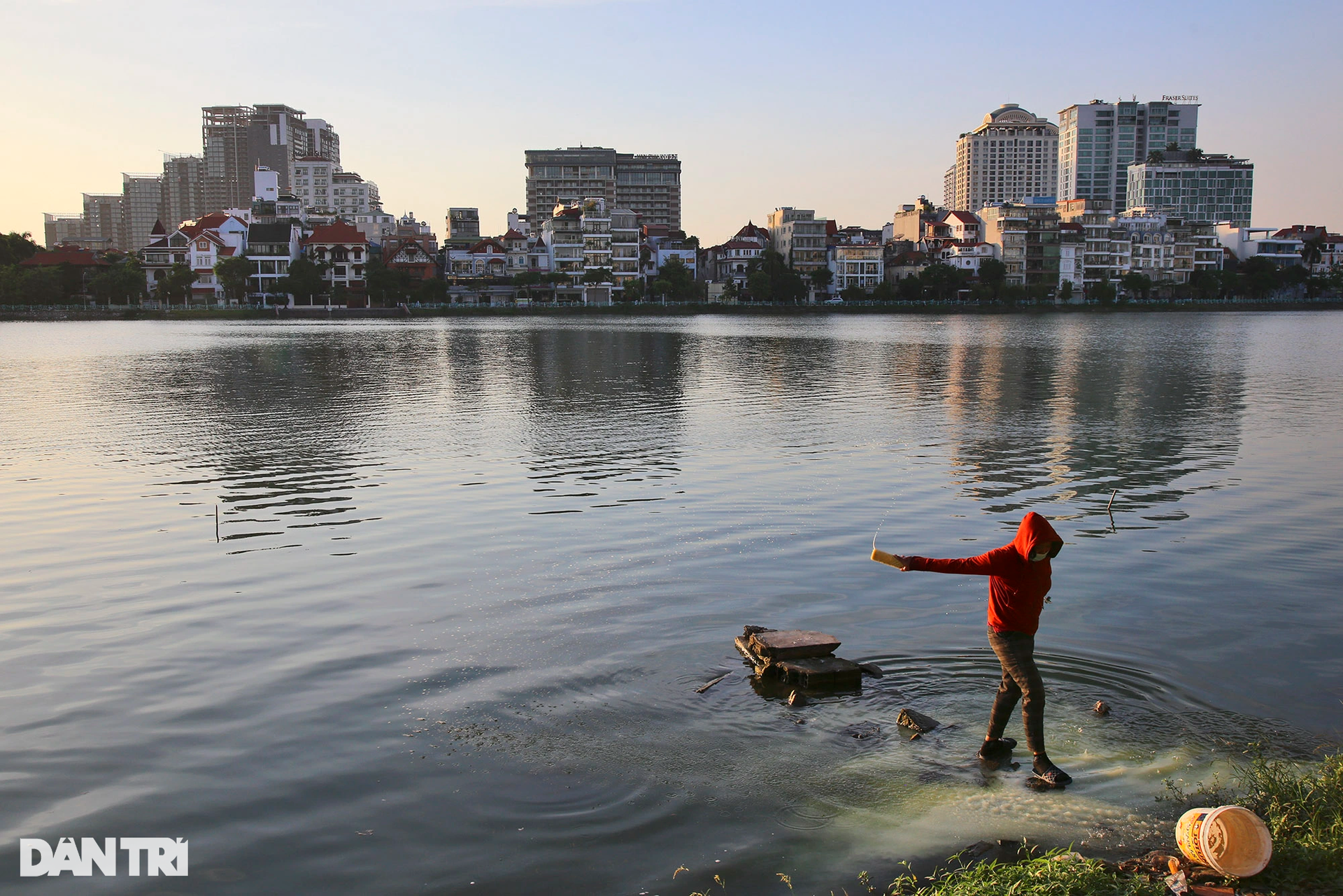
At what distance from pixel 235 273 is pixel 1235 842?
12039 centimetres

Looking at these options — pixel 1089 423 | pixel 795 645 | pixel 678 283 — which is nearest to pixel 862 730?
pixel 795 645

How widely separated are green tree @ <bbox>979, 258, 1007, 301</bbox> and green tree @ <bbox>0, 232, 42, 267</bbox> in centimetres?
11695

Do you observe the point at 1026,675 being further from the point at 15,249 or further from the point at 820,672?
the point at 15,249

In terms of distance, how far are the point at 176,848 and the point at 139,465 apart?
1654cm

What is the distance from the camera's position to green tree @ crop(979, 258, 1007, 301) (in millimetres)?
126000

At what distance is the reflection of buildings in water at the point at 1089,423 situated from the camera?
60.4 ft

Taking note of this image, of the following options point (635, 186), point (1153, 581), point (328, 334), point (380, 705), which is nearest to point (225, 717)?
point (380, 705)

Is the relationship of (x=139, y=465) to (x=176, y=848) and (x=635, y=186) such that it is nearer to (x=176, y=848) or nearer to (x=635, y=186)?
(x=176, y=848)

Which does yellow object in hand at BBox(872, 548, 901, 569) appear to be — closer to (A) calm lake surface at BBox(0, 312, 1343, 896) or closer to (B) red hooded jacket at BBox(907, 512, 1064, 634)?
(B) red hooded jacket at BBox(907, 512, 1064, 634)

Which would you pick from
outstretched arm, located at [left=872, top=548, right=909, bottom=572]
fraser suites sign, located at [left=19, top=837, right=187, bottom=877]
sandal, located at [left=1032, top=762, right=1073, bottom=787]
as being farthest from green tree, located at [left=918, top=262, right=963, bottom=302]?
fraser suites sign, located at [left=19, top=837, right=187, bottom=877]

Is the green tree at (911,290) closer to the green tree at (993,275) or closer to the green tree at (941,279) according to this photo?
Result: the green tree at (941,279)

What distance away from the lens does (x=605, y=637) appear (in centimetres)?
1009

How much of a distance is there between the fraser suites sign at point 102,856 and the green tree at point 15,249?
439ft

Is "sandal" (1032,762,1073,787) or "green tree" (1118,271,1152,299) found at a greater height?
"green tree" (1118,271,1152,299)
